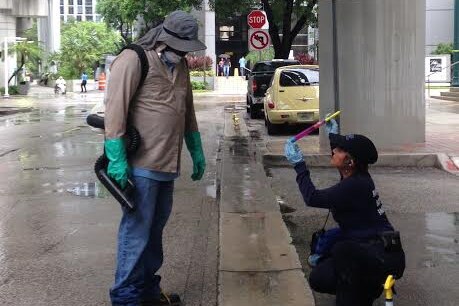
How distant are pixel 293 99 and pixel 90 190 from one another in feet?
24.2

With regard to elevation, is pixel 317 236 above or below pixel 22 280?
above

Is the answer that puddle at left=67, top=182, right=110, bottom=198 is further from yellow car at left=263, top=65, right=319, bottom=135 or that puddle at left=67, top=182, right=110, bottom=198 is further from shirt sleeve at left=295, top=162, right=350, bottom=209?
yellow car at left=263, top=65, right=319, bottom=135

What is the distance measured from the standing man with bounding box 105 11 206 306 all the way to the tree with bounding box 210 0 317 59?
62.2 ft

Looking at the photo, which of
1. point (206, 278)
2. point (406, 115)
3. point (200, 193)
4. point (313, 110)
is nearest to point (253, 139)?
point (313, 110)

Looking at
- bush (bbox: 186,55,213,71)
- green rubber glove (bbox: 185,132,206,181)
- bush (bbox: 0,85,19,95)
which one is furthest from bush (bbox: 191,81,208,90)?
green rubber glove (bbox: 185,132,206,181)

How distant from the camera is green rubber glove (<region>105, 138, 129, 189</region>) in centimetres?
379

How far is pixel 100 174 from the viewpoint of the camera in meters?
3.93

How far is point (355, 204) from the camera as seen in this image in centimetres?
401

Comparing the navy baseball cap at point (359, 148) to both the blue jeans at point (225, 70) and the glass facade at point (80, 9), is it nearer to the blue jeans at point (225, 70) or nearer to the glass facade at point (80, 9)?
the blue jeans at point (225, 70)

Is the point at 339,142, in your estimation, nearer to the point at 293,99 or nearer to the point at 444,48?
the point at 293,99

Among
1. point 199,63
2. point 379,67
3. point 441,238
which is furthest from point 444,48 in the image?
point 441,238

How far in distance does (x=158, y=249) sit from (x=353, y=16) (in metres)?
7.72

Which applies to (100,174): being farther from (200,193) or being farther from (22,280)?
(200,193)

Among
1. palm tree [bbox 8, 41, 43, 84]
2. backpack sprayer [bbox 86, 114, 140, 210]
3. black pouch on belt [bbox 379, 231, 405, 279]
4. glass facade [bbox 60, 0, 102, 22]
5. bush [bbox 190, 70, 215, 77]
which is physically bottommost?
black pouch on belt [bbox 379, 231, 405, 279]
